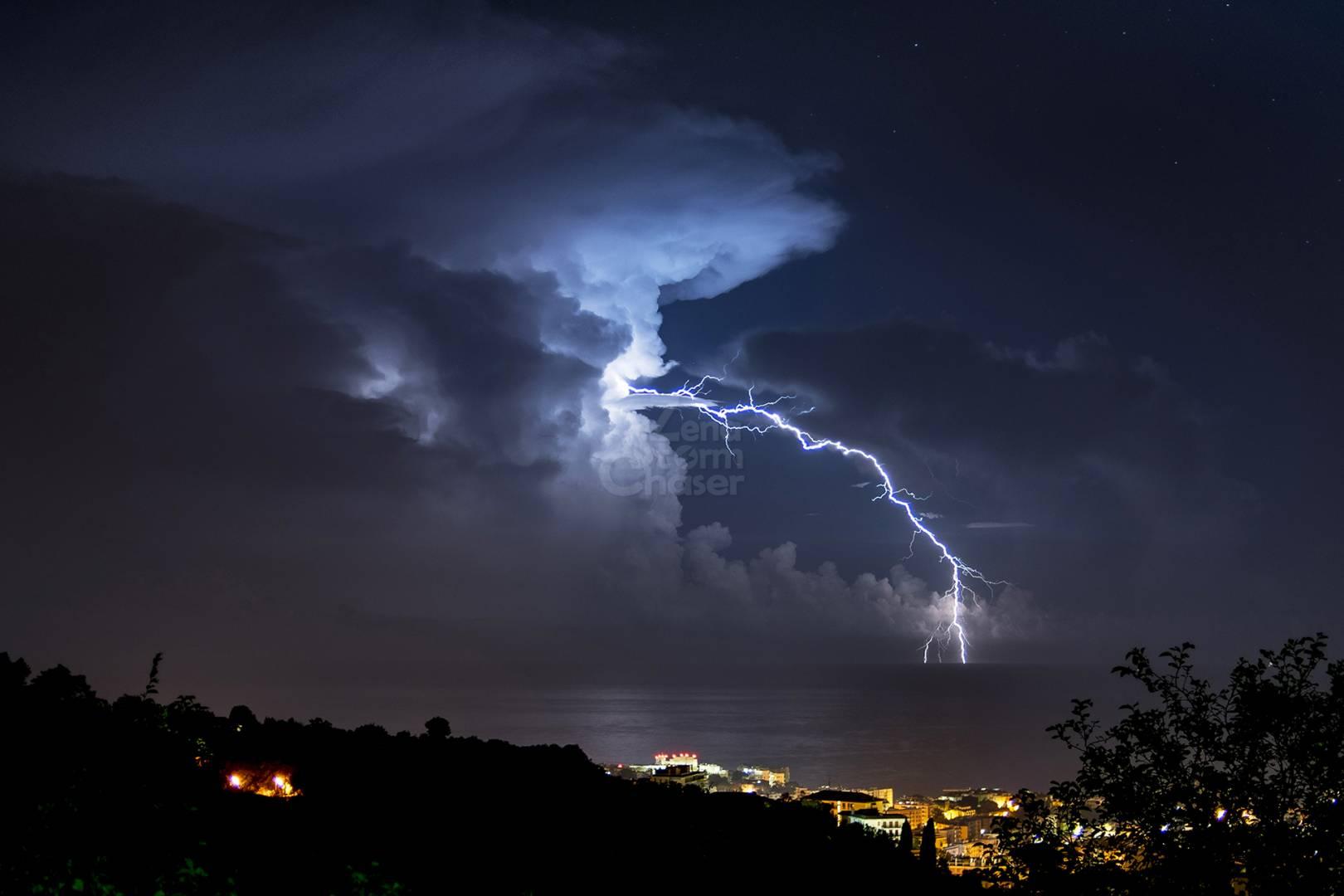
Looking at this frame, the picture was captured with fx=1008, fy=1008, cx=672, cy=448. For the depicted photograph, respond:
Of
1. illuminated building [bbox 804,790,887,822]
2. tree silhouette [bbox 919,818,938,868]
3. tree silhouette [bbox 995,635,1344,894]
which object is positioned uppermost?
tree silhouette [bbox 995,635,1344,894]

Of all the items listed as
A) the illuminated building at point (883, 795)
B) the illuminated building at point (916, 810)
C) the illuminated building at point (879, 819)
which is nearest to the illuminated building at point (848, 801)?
the illuminated building at point (883, 795)

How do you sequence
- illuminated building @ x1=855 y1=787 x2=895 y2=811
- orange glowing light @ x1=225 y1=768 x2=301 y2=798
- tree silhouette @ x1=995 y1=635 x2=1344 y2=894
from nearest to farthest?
tree silhouette @ x1=995 y1=635 x2=1344 y2=894
orange glowing light @ x1=225 y1=768 x2=301 y2=798
illuminated building @ x1=855 y1=787 x2=895 y2=811

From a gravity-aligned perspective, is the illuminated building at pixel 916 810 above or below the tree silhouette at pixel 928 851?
below

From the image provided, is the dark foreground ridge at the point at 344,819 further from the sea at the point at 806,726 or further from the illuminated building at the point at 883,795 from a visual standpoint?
the sea at the point at 806,726

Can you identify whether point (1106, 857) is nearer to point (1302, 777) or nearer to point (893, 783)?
point (1302, 777)

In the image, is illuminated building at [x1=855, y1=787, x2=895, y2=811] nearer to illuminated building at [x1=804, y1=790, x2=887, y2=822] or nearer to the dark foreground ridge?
illuminated building at [x1=804, y1=790, x2=887, y2=822]

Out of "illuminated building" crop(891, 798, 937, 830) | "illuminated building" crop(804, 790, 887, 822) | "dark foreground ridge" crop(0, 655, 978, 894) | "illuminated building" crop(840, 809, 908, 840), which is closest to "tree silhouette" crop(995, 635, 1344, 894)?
"dark foreground ridge" crop(0, 655, 978, 894)

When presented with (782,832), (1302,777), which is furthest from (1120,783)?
(782,832)

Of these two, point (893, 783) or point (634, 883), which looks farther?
point (893, 783)

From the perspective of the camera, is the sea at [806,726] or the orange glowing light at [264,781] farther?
the sea at [806,726]
